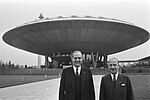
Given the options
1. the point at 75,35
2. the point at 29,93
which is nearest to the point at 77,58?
the point at 29,93

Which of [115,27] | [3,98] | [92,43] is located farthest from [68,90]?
[92,43]

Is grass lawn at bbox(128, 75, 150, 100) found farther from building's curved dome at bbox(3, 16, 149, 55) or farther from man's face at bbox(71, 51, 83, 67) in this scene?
building's curved dome at bbox(3, 16, 149, 55)

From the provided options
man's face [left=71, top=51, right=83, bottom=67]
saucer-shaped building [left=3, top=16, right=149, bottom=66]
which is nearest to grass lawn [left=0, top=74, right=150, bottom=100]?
man's face [left=71, top=51, right=83, bottom=67]

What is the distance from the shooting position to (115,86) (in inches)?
157

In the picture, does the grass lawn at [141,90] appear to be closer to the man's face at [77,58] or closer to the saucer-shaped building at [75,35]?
the man's face at [77,58]

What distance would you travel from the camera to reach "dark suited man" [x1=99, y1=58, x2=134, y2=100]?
396cm

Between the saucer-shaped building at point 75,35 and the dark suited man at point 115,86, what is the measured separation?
41.7 meters

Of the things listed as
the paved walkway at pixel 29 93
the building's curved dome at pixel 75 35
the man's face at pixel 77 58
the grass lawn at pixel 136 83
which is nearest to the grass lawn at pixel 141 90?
the grass lawn at pixel 136 83

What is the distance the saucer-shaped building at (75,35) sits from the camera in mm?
46656

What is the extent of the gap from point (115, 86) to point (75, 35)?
46.9 meters

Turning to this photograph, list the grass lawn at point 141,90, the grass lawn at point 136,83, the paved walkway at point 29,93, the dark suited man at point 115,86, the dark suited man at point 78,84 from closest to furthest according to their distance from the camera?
the dark suited man at point 115,86 < the dark suited man at point 78,84 < the grass lawn at point 141,90 < the paved walkway at point 29,93 < the grass lawn at point 136,83

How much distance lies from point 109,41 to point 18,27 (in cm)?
2170

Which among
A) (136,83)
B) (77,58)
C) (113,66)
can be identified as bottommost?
(136,83)

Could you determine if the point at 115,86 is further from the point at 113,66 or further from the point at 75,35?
the point at 75,35
